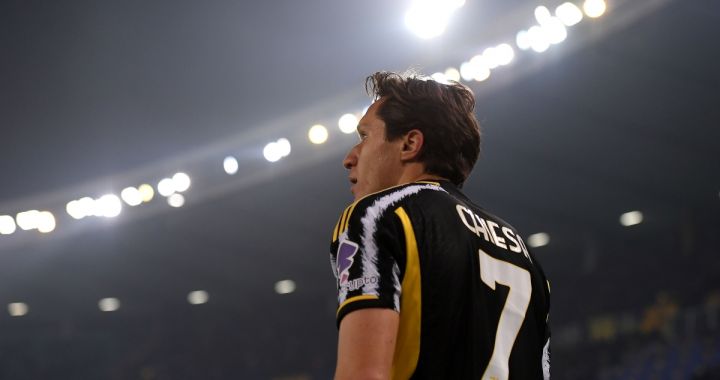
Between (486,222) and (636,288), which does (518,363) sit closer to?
(486,222)

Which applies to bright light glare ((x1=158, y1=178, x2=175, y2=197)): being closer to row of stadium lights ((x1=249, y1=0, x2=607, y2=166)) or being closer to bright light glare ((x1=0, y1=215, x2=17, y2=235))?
bright light glare ((x1=0, y1=215, x2=17, y2=235))

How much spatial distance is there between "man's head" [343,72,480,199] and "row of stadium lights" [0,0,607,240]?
7503 mm

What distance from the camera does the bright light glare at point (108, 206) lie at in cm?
1580

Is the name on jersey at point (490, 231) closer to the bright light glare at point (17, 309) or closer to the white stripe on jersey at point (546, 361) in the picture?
the white stripe on jersey at point (546, 361)

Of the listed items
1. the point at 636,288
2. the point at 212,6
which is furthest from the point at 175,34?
the point at 636,288

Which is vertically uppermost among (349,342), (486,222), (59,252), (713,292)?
(59,252)

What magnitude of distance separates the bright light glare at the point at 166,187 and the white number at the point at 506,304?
44.9 ft

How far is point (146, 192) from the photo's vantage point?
15766mm

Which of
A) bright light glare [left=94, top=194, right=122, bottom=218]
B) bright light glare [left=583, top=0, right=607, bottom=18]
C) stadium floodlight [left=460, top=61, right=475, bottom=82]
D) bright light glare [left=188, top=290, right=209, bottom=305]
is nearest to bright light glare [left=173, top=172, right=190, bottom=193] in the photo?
bright light glare [left=94, top=194, right=122, bottom=218]

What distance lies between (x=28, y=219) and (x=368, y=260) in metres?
15.4

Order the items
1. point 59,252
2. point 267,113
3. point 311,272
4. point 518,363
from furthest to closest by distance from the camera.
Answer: point 311,272
point 59,252
point 267,113
point 518,363

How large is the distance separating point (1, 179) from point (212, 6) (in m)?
6.23

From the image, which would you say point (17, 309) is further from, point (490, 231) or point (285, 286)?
point (490, 231)

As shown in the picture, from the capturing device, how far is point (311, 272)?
21.6 meters
